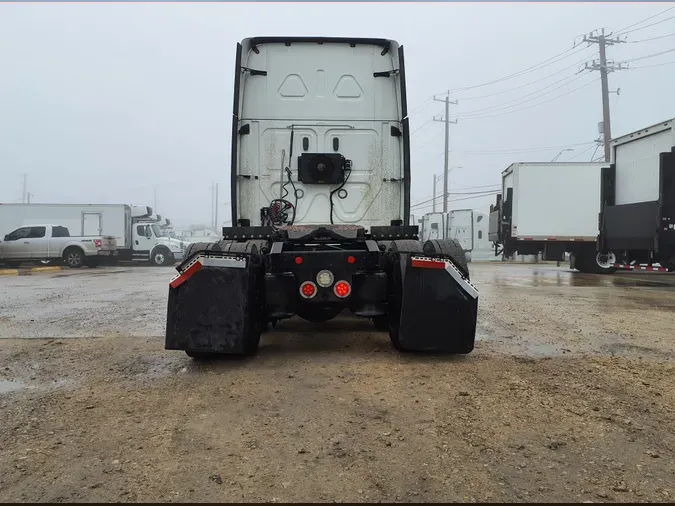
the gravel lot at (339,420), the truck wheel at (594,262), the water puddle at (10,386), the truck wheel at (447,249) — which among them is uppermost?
the truck wheel at (447,249)

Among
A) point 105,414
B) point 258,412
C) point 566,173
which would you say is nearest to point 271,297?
point 258,412

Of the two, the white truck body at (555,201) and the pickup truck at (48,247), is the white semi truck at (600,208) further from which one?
the pickup truck at (48,247)

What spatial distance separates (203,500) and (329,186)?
4442mm

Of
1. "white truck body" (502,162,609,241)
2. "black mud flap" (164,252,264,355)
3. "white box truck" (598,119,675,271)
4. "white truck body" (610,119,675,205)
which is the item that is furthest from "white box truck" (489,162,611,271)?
"black mud flap" (164,252,264,355)

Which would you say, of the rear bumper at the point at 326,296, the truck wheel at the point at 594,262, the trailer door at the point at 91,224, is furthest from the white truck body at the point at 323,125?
the trailer door at the point at 91,224

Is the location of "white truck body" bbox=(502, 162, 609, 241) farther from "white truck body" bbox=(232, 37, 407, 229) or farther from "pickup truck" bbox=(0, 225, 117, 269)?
"pickup truck" bbox=(0, 225, 117, 269)

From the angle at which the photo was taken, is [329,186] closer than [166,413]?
No

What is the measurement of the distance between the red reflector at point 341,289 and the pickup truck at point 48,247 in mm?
20492

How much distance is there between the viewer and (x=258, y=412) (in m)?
3.73

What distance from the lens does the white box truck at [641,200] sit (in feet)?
42.4

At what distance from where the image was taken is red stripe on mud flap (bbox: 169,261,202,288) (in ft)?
15.8

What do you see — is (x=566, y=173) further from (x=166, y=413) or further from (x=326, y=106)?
(x=166, y=413)

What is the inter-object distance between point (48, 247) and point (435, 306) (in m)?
22.4

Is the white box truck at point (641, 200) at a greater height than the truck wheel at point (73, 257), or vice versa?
the white box truck at point (641, 200)
